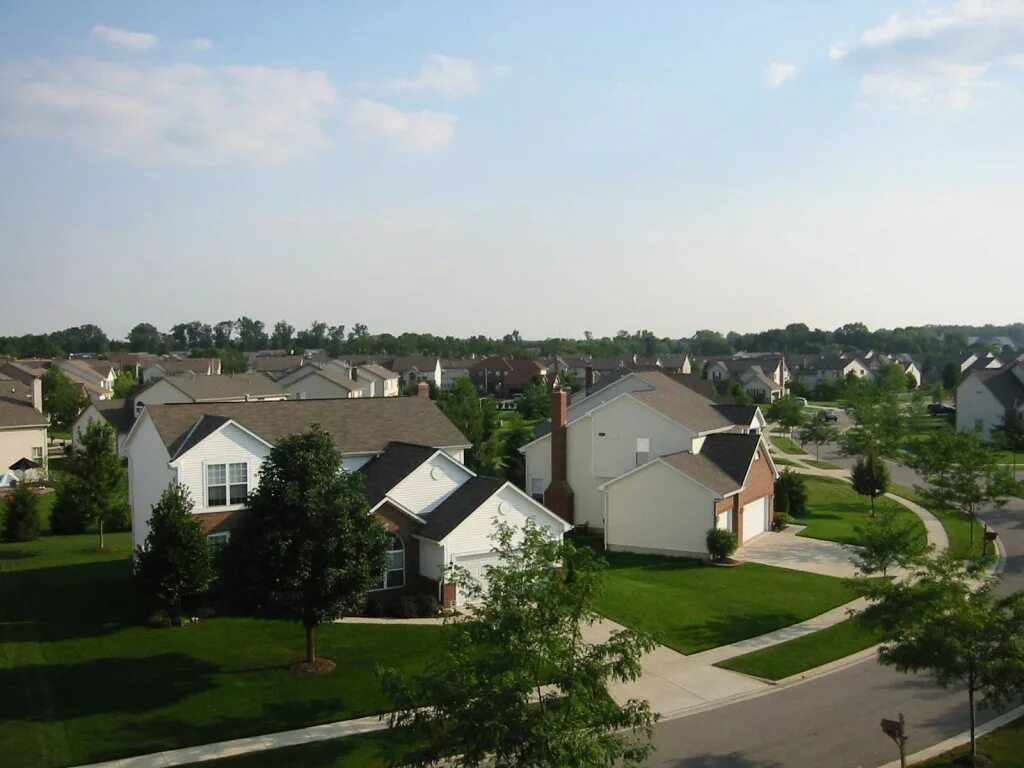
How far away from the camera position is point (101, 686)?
22.4m

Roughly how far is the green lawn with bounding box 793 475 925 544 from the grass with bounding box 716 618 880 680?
1295 cm

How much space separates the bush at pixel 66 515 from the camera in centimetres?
4256

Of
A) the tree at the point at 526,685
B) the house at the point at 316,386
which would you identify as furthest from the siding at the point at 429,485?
the house at the point at 316,386

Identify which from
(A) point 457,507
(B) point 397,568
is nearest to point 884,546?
(A) point 457,507

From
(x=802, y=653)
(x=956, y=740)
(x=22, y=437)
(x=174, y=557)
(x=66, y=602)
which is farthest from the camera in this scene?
(x=22, y=437)

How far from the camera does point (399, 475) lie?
30.9 m

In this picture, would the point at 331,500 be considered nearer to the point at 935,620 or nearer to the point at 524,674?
the point at 524,674

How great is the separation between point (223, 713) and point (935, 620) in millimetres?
16457

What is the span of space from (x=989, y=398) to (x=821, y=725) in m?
70.3

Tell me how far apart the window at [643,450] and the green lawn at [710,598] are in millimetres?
6624

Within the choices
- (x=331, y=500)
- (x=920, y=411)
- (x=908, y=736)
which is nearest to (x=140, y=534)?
(x=331, y=500)

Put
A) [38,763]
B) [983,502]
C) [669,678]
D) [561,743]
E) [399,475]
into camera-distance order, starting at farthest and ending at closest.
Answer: [983,502] < [399,475] < [669,678] < [38,763] < [561,743]

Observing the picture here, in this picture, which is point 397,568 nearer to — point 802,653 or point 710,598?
point 710,598

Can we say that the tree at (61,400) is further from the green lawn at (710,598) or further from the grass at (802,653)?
the grass at (802,653)
